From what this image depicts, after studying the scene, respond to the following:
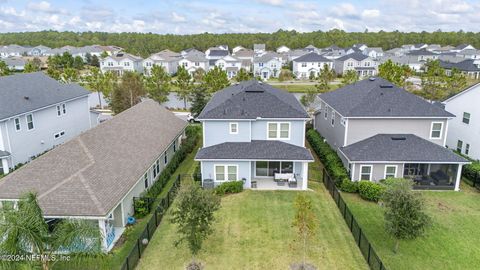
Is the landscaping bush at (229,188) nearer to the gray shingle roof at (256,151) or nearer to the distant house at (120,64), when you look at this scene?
the gray shingle roof at (256,151)

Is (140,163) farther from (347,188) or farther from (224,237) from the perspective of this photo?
(347,188)

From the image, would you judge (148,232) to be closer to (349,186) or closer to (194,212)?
(194,212)

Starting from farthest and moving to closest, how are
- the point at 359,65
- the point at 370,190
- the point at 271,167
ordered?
1. the point at 359,65
2. the point at 271,167
3. the point at 370,190

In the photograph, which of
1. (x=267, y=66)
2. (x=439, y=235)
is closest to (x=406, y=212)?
(x=439, y=235)

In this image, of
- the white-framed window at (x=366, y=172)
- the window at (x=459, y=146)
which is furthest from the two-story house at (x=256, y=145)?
the window at (x=459, y=146)

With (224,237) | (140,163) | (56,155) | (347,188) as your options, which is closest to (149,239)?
(224,237)

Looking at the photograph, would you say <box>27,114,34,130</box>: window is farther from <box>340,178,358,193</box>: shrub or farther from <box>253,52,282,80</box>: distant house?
<box>253,52,282,80</box>: distant house
